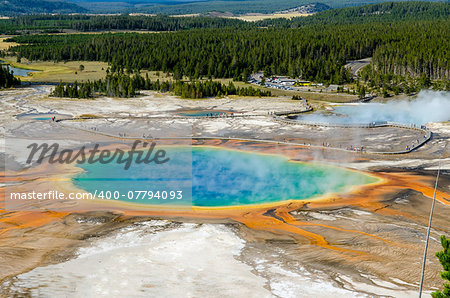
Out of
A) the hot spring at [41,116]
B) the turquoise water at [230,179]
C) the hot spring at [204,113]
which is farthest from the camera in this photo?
the hot spring at [204,113]

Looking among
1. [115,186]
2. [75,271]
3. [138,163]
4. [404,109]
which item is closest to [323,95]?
[404,109]

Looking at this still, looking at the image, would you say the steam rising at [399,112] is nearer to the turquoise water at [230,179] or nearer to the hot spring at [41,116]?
the turquoise water at [230,179]

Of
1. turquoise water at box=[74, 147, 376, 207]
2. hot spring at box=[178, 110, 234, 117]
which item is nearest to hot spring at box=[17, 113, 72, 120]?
hot spring at box=[178, 110, 234, 117]

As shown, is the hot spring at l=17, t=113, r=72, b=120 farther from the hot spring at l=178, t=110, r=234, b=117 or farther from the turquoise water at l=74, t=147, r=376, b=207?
the turquoise water at l=74, t=147, r=376, b=207

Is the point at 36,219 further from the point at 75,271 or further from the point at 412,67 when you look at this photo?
the point at 412,67

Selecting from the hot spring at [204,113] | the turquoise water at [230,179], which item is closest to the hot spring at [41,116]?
the hot spring at [204,113]

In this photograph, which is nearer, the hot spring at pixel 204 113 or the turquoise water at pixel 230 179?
the turquoise water at pixel 230 179

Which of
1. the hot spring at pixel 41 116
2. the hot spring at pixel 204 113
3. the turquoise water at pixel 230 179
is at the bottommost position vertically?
the turquoise water at pixel 230 179
